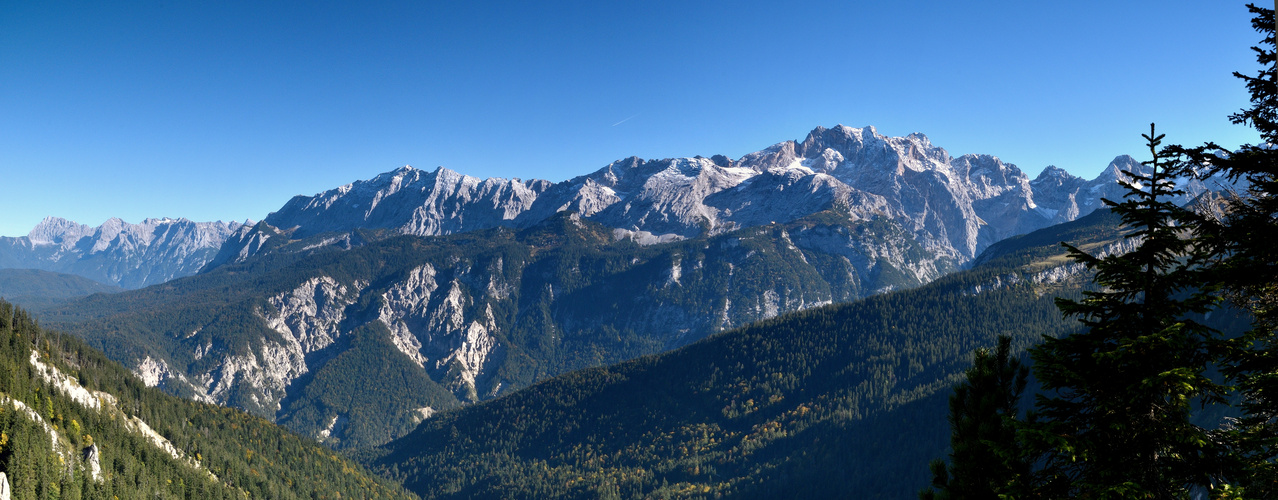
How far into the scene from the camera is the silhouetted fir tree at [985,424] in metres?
20.0

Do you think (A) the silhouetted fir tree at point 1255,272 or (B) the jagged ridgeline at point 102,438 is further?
(B) the jagged ridgeline at point 102,438

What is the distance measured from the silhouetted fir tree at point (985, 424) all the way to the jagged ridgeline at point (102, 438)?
120 metres

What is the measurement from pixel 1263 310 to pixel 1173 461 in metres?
5.87

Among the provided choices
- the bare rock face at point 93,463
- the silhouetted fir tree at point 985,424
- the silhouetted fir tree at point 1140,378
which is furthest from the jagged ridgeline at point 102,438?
the silhouetted fir tree at point 1140,378

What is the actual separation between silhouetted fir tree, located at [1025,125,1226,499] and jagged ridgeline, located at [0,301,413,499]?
123 meters

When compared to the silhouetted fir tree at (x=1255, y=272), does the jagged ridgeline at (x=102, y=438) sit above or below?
below

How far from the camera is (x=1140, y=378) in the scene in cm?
1686

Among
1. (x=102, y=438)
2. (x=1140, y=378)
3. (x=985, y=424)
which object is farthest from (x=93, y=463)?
(x=1140, y=378)

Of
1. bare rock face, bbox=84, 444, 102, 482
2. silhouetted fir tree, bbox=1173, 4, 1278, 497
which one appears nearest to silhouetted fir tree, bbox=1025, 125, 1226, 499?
silhouetted fir tree, bbox=1173, 4, 1278, 497

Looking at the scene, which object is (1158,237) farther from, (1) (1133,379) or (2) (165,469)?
(2) (165,469)

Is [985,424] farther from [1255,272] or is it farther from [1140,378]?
[1255,272]

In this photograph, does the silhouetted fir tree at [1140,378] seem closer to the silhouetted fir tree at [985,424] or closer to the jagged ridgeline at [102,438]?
the silhouetted fir tree at [985,424]

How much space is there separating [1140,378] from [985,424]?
186 inches

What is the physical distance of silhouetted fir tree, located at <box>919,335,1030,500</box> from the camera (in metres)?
20.0
